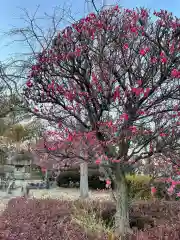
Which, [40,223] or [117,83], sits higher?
[117,83]

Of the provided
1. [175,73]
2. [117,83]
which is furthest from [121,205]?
[175,73]

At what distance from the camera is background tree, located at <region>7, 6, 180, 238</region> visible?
3887 mm

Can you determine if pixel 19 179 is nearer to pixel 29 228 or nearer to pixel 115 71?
pixel 29 228

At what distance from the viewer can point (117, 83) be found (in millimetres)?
4102

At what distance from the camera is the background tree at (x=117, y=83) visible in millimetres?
3887

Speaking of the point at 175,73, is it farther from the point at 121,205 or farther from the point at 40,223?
the point at 40,223

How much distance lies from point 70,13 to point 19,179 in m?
8.32

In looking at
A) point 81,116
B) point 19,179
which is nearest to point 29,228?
point 81,116

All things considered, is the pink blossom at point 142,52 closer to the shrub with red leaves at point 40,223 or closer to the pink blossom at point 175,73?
the pink blossom at point 175,73

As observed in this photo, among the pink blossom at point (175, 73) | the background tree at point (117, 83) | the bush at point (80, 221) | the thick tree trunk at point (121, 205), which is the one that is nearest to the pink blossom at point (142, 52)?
the background tree at point (117, 83)

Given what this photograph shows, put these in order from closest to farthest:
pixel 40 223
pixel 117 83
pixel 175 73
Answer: pixel 175 73 → pixel 117 83 → pixel 40 223

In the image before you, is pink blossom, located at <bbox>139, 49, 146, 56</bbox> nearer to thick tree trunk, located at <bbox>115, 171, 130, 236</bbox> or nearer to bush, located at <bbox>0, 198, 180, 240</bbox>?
thick tree trunk, located at <bbox>115, 171, 130, 236</bbox>

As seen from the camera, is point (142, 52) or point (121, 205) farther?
point (121, 205)

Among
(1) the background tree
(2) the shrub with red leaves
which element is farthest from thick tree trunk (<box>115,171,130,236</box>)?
(2) the shrub with red leaves
